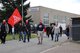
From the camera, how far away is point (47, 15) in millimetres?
94625

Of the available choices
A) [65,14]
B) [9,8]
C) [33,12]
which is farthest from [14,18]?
[65,14]

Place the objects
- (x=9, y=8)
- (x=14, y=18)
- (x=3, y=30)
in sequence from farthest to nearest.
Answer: (x=9, y=8) → (x=14, y=18) → (x=3, y=30)

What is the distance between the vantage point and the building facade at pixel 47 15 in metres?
92.2

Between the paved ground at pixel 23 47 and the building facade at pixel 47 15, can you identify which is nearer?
the paved ground at pixel 23 47

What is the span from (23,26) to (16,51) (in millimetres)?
8307

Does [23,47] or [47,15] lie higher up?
[47,15]

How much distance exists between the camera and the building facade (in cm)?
9219

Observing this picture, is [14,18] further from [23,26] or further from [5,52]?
[5,52]

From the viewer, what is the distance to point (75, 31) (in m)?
35.5

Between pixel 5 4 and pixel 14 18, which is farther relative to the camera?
pixel 5 4

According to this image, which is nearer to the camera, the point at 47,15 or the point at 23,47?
the point at 23,47

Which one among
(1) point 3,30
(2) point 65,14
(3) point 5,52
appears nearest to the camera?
(3) point 5,52

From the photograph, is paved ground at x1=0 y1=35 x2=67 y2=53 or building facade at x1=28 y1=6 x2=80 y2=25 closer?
paved ground at x1=0 y1=35 x2=67 y2=53

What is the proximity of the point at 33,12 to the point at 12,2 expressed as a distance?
27017 mm
